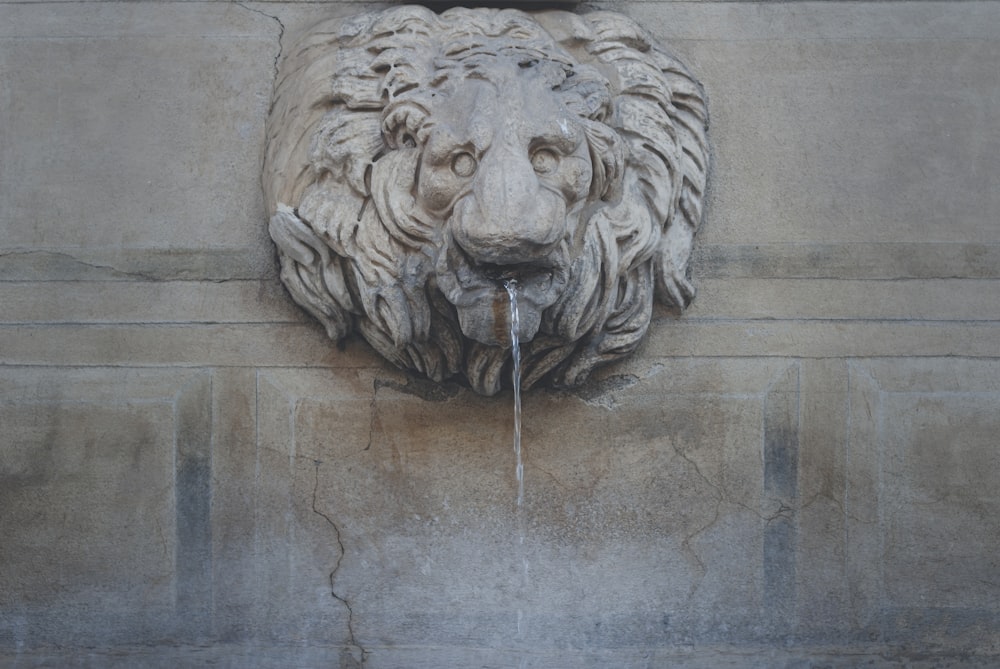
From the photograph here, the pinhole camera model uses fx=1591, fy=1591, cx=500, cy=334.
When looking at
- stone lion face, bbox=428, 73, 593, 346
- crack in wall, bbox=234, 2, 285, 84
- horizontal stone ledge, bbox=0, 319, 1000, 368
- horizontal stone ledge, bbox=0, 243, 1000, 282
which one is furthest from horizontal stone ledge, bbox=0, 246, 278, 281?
stone lion face, bbox=428, 73, 593, 346

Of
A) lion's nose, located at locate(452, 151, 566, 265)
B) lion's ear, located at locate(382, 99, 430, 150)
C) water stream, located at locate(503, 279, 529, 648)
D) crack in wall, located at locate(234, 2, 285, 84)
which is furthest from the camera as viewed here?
crack in wall, located at locate(234, 2, 285, 84)

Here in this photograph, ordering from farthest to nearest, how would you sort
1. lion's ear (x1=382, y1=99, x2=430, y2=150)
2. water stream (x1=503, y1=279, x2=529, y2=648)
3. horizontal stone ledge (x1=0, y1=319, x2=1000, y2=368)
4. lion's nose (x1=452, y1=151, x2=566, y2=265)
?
horizontal stone ledge (x1=0, y1=319, x2=1000, y2=368)
water stream (x1=503, y1=279, x2=529, y2=648)
lion's ear (x1=382, y1=99, x2=430, y2=150)
lion's nose (x1=452, y1=151, x2=566, y2=265)

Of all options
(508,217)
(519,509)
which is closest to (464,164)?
(508,217)

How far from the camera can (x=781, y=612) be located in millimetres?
3879

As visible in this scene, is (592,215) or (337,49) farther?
(337,49)

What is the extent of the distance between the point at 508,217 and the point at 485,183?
109 millimetres

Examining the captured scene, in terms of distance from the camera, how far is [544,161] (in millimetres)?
3568

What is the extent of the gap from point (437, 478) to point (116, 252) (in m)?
0.98

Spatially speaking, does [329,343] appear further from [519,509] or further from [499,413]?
[519,509]

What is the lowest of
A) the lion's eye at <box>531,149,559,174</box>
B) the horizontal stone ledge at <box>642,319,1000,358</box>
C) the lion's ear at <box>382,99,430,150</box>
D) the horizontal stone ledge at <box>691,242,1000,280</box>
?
the horizontal stone ledge at <box>642,319,1000,358</box>

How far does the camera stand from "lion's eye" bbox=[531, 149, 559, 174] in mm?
3562

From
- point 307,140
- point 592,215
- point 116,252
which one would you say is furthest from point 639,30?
point 116,252

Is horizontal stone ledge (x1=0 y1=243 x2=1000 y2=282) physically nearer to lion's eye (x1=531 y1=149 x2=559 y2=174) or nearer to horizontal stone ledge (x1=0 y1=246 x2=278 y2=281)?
horizontal stone ledge (x1=0 y1=246 x2=278 y2=281)

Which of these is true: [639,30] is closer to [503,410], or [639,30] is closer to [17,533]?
[503,410]
